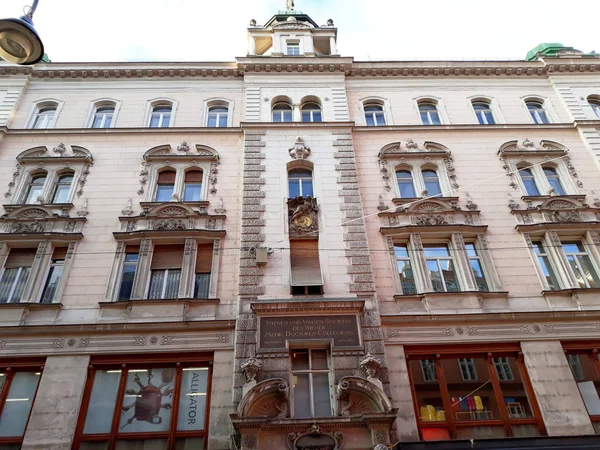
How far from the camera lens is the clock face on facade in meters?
16.4

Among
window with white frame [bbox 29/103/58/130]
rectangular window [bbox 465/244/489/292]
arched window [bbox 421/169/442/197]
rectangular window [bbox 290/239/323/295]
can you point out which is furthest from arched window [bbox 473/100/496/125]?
window with white frame [bbox 29/103/58/130]

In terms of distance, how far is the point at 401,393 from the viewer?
42.8 feet

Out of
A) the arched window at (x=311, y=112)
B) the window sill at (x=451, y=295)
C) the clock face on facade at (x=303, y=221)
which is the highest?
the arched window at (x=311, y=112)

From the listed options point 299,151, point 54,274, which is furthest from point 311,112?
point 54,274

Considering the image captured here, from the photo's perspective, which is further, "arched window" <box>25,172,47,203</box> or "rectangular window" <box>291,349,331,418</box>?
"arched window" <box>25,172,47,203</box>

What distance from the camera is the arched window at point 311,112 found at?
2056cm

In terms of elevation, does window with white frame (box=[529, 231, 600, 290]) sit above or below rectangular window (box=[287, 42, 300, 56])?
below

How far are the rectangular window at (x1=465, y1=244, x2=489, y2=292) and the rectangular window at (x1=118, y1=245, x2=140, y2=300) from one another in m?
11.9

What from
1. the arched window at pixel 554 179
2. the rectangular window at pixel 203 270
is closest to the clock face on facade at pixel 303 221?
the rectangular window at pixel 203 270

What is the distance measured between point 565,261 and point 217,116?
622 inches

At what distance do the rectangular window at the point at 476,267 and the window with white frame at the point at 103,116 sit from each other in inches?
651

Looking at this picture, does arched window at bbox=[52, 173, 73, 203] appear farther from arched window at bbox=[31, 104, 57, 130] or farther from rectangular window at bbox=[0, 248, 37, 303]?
arched window at bbox=[31, 104, 57, 130]

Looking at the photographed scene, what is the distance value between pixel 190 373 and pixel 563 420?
431 inches

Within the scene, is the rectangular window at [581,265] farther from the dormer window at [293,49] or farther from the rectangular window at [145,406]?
the dormer window at [293,49]
